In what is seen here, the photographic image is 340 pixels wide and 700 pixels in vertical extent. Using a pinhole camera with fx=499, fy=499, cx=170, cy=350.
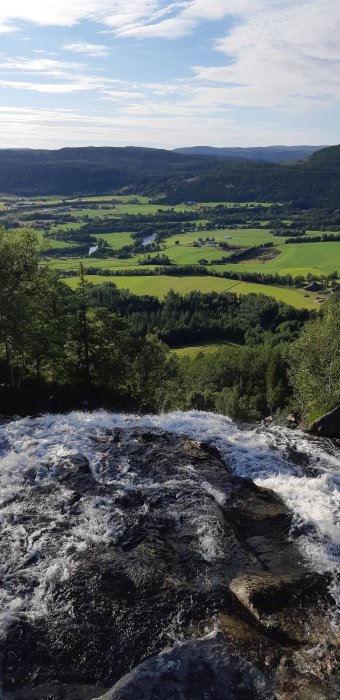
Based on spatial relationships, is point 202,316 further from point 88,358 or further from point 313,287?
point 88,358

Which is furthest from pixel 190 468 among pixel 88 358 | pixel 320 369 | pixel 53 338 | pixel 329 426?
pixel 88 358

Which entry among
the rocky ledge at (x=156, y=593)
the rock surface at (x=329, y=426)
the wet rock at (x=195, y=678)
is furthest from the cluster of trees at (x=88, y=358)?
the wet rock at (x=195, y=678)

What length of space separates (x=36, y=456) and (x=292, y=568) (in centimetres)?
1937

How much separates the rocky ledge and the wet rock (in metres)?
0.04

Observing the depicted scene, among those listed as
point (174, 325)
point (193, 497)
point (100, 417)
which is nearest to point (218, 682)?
point (193, 497)

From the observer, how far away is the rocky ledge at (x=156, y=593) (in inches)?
744

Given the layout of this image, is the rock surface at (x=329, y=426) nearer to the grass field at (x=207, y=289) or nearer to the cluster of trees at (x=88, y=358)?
the cluster of trees at (x=88, y=358)

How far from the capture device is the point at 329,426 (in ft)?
145

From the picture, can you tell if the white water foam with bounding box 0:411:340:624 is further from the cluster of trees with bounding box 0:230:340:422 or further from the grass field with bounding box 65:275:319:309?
the grass field with bounding box 65:275:319:309

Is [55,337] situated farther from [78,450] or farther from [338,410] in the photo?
[338,410]

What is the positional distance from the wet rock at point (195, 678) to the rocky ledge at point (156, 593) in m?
0.04

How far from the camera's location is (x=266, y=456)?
38.6m

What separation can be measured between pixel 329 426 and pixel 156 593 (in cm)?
2607

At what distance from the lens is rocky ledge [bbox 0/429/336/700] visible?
18.9m
